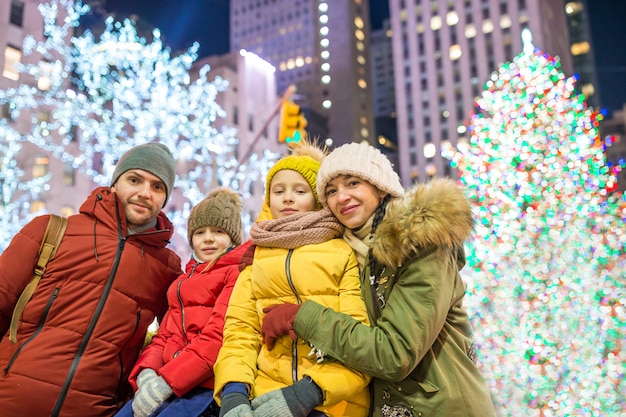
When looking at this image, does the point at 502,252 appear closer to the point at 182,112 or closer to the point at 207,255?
the point at 207,255

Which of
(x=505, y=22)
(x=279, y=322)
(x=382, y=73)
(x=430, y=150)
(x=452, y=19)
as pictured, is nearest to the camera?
(x=279, y=322)

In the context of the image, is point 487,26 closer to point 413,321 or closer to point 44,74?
point 44,74

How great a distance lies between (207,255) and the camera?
11.9ft

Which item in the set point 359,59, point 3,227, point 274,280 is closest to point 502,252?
point 274,280

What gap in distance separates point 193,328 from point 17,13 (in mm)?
27998

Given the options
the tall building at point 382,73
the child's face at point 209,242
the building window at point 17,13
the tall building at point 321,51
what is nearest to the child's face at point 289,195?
the child's face at point 209,242

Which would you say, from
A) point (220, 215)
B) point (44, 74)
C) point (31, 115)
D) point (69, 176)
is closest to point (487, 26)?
point (69, 176)

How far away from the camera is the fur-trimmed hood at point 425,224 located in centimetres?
234

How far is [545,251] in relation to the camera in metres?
8.25

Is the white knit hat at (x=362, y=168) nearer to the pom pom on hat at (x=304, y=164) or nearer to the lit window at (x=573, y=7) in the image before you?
the pom pom on hat at (x=304, y=164)

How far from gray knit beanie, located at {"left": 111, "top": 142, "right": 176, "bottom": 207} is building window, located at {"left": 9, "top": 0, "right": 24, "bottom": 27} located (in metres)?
26.4

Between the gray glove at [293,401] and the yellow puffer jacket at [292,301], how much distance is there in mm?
42

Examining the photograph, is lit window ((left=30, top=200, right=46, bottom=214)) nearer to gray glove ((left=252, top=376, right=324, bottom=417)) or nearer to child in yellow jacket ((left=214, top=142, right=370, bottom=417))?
child in yellow jacket ((left=214, top=142, right=370, bottom=417))

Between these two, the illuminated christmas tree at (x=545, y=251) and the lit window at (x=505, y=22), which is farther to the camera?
the lit window at (x=505, y=22)
